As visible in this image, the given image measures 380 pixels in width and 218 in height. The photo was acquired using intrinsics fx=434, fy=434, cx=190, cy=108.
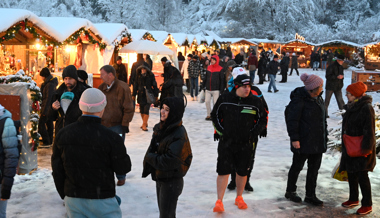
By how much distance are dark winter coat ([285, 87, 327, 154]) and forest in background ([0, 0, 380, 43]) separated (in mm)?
41722

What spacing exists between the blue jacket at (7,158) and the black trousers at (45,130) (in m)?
4.99

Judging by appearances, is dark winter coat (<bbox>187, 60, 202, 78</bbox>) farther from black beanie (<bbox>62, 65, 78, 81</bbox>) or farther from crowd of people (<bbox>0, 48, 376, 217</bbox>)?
black beanie (<bbox>62, 65, 78, 81</bbox>)

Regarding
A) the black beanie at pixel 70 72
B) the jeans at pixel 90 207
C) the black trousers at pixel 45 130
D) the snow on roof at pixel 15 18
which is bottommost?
the black trousers at pixel 45 130

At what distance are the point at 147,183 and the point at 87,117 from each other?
341cm

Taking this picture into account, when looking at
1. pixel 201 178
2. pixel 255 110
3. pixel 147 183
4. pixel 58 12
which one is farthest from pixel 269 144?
pixel 58 12

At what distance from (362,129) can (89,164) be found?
3.55 m

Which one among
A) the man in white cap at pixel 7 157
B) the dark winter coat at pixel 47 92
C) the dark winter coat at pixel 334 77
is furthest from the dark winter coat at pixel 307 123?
the dark winter coat at pixel 334 77

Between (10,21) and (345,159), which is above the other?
(10,21)

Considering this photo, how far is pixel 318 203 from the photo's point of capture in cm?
546

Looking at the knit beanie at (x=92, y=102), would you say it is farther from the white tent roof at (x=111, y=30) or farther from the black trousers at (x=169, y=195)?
the white tent roof at (x=111, y=30)

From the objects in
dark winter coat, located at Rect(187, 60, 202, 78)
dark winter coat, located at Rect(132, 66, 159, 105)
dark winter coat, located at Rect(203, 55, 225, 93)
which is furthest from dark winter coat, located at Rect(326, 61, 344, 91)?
dark winter coat, located at Rect(187, 60, 202, 78)

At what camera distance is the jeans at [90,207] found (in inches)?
117

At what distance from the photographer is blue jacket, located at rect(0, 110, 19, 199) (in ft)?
11.9

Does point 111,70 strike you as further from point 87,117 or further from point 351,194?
point 351,194
